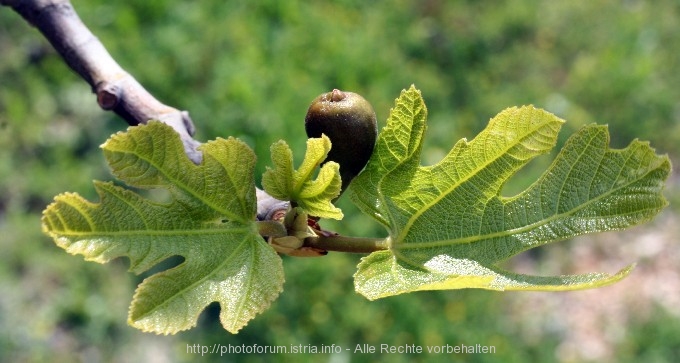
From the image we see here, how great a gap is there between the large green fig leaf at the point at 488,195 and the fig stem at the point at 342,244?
25mm

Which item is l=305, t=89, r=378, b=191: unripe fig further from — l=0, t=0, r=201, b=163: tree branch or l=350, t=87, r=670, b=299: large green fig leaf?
l=0, t=0, r=201, b=163: tree branch

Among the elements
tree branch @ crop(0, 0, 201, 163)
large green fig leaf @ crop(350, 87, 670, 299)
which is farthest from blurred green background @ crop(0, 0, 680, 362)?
large green fig leaf @ crop(350, 87, 670, 299)

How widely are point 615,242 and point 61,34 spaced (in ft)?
10.8

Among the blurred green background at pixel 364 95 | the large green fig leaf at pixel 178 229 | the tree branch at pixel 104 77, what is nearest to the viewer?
the large green fig leaf at pixel 178 229

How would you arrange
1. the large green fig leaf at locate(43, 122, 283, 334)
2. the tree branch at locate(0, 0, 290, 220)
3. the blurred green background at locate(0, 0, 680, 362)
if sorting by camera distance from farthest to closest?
the blurred green background at locate(0, 0, 680, 362) < the tree branch at locate(0, 0, 290, 220) < the large green fig leaf at locate(43, 122, 283, 334)

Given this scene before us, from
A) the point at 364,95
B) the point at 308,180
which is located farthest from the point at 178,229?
the point at 364,95

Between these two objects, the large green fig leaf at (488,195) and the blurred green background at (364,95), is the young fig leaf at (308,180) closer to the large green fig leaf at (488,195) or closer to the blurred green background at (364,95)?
the large green fig leaf at (488,195)

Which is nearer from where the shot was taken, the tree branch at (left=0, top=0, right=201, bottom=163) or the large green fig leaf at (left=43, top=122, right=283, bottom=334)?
the large green fig leaf at (left=43, top=122, right=283, bottom=334)

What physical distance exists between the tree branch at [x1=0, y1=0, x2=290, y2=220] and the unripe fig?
0.08m

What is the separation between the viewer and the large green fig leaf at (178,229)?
2.35ft

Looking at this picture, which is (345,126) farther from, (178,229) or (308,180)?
(178,229)

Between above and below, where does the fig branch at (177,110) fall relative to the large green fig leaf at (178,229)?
above

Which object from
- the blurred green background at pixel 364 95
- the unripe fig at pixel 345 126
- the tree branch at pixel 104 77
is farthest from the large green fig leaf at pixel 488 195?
the blurred green background at pixel 364 95

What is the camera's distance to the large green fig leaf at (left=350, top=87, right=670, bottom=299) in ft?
2.51
